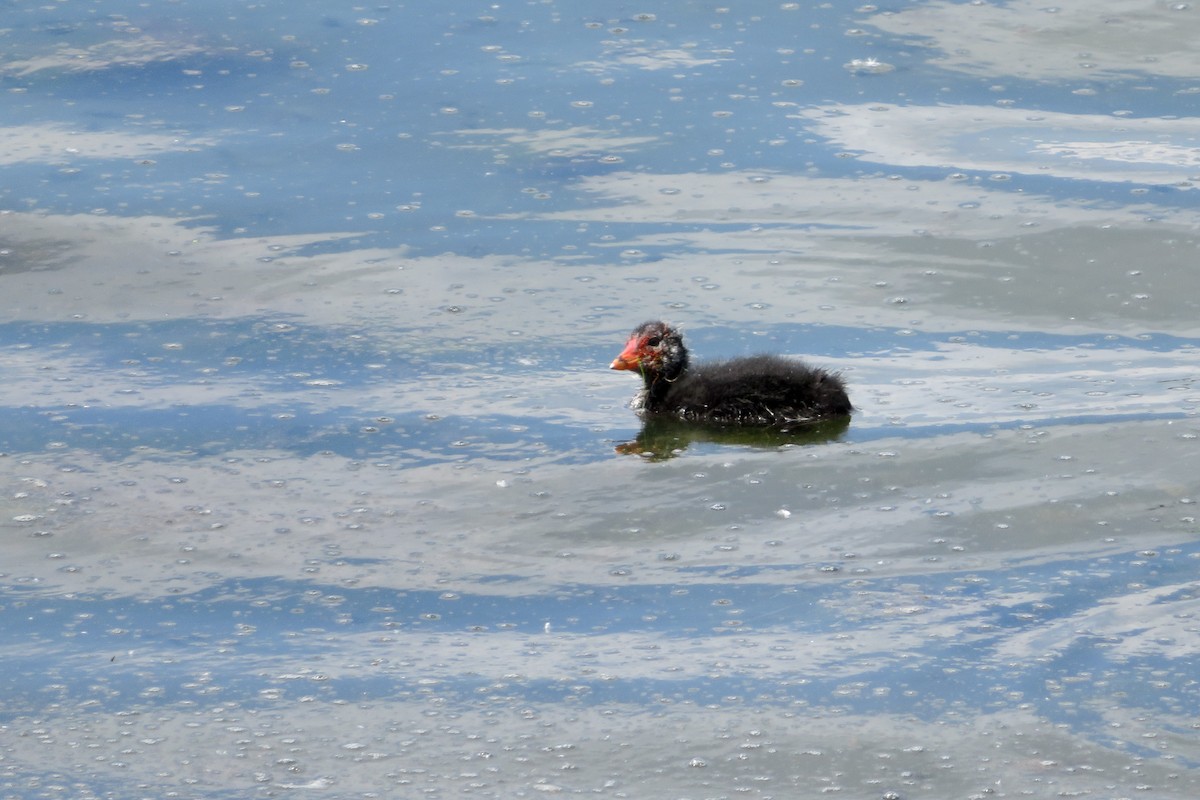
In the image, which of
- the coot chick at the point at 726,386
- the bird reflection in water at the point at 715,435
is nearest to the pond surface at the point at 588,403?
the bird reflection in water at the point at 715,435

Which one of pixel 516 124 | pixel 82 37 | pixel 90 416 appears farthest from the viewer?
pixel 82 37

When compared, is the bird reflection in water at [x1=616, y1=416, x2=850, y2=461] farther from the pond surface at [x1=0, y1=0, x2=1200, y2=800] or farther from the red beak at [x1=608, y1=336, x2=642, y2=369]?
the red beak at [x1=608, y1=336, x2=642, y2=369]

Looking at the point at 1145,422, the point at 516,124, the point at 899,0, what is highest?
the point at 899,0

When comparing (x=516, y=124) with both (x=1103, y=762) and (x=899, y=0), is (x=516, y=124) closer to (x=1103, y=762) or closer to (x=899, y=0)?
(x=899, y=0)

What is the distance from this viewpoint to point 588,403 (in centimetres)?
991

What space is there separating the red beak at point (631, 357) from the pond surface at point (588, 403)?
0.30 meters

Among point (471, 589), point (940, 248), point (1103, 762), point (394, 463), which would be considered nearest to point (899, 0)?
point (940, 248)

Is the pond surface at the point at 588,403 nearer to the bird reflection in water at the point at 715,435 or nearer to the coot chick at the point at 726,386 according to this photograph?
the bird reflection in water at the point at 715,435

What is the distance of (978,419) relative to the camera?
924 cm

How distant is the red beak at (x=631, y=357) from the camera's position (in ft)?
31.9

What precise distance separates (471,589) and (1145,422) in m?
3.58

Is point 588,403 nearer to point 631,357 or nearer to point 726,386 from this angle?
point 631,357

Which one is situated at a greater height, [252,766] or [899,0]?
[899,0]

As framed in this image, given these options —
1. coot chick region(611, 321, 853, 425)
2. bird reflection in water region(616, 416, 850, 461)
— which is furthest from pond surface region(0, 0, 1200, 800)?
coot chick region(611, 321, 853, 425)
